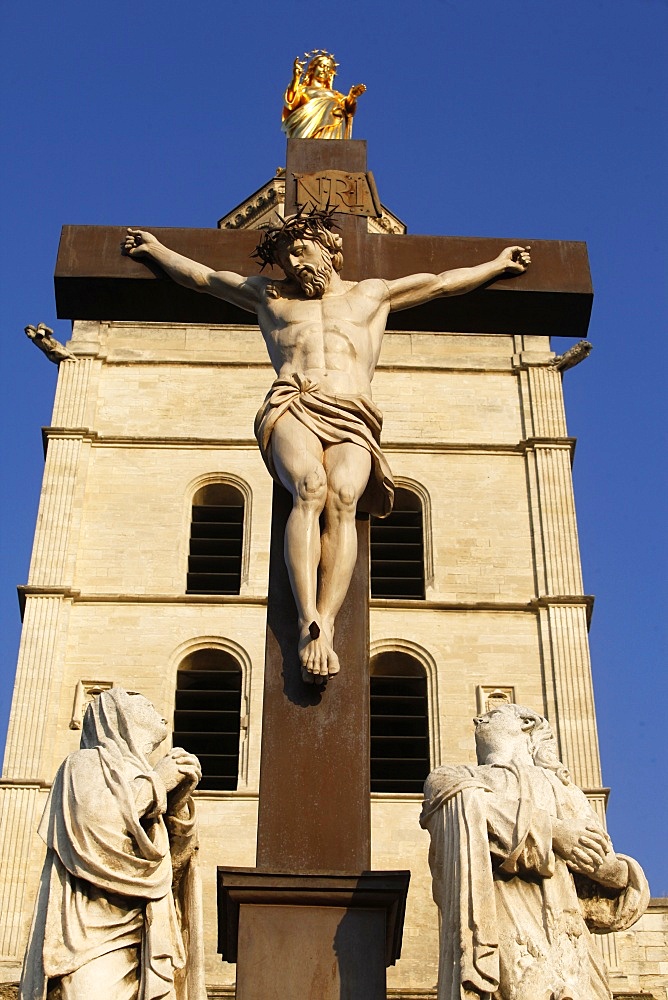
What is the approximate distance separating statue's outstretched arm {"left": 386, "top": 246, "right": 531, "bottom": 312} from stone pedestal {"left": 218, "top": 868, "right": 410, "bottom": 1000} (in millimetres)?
2365

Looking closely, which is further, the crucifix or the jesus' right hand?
the jesus' right hand

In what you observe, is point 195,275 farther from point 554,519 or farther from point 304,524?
point 554,519

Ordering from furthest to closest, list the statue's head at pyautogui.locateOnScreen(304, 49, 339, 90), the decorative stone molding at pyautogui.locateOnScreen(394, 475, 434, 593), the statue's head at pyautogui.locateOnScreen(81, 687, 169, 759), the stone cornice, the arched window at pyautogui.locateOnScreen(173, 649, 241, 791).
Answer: the stone cornice, the decorative stone molding at pyautogui.locateOnScreen(394, 475, 434, 593), the arched window at pyautogui.locateOnScreen(173, 649, 241, 791), the statue's head at pyautogui.locateOnScreen(304, 49, 339, 90), the statue's head at pyautogui.locateOnScreen(81, 687, 169, 759)

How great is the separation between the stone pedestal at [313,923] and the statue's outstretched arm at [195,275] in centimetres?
228

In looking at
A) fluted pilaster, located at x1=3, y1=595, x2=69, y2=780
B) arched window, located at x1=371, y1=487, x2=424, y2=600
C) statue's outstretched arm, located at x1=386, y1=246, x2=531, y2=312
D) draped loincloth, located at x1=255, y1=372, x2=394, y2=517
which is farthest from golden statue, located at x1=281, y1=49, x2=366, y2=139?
arched window, located at x1=371, y1=487, x2=424, y2=600

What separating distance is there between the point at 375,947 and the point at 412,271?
273 cm

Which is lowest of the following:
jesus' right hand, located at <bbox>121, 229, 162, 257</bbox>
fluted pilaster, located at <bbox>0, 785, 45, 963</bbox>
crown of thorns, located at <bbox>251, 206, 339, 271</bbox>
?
crown of thorns, located at <bbox>251, 206, 339, 271</bbox>

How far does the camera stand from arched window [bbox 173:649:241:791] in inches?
916

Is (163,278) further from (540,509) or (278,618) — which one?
(540,509)

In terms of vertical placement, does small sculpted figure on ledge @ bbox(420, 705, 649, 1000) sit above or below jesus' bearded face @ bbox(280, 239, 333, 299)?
below

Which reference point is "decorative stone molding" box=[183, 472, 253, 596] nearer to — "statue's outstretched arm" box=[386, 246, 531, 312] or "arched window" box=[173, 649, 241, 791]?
"arched window" box=[173, 649, 241, 791]

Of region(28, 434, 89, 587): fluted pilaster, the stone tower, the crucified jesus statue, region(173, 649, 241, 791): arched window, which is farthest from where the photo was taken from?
region(28, 434, 89, 587): fluted pilaster

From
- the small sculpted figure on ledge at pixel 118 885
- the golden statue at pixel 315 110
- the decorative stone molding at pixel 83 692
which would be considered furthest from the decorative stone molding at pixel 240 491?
the small sculpted figure on ledge at pixel 118 885

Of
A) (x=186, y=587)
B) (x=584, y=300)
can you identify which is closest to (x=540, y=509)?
(x=186, y=587)
